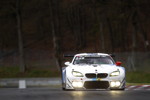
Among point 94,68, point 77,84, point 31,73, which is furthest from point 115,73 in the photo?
point 31,73

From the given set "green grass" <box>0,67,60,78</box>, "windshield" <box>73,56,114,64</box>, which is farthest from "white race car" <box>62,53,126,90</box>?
"green grass" <box>0,67,60,78</box>

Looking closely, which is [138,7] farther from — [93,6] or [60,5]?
[60,5]

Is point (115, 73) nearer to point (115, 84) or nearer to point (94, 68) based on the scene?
point (115, 84)

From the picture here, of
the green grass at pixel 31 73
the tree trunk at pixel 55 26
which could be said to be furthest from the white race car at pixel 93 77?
the tree trunk at pixel 55 26

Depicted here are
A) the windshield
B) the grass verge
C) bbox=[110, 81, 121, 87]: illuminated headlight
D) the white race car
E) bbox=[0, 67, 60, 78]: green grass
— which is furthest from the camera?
bbox=[0, 67, 60, 78]: green grass

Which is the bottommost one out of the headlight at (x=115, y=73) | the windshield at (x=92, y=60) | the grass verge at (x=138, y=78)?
the grass verge at (x=138, y=78)

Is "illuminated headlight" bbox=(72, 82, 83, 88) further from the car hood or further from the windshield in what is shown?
the windshield

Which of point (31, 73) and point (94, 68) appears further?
point (31, 73)

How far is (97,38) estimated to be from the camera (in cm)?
6669

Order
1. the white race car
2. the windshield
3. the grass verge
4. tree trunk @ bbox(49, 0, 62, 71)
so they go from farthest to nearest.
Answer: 1. tree trunk @ bbox(49, 0, 62, 71)
2. the grass verge
3. the windshield
4. the white race car

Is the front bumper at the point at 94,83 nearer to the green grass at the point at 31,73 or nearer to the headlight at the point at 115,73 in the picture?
the headlight at the point at 115,73

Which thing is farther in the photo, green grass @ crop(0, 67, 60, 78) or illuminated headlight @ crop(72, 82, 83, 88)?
green grass @ crop(0, 67, 60, 78)

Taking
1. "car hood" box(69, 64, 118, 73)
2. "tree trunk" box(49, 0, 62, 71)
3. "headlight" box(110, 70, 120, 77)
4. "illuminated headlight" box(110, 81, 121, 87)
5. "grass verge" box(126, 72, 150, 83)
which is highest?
"tree trunk" box(49, 0, 62, 71)

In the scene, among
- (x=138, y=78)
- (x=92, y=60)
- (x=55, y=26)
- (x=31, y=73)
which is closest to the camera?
(x=92, y=60)
